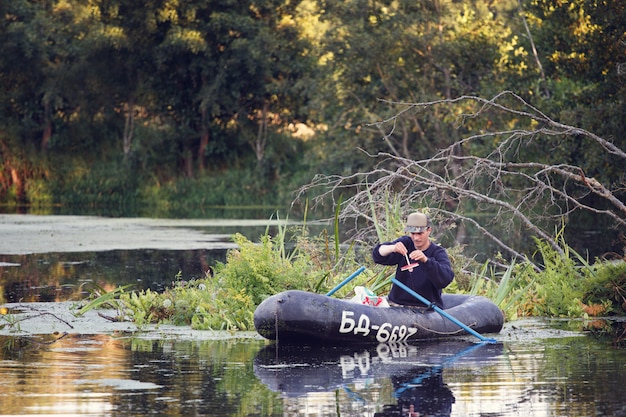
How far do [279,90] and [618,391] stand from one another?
3693 centimetres

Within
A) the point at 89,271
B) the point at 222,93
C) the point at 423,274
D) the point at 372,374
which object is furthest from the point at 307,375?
the point at 222,93

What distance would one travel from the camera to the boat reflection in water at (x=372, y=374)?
8.42 m

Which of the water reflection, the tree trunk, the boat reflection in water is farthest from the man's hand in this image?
the tree trunk

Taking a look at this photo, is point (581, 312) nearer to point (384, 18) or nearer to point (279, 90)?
point (384, 18)

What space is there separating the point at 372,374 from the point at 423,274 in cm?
216

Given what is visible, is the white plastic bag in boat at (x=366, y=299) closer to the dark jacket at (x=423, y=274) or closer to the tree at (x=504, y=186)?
the dark jacket at (x=423, y=274)

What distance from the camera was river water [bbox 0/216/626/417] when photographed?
8234mm

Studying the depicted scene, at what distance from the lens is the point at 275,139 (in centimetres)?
4706

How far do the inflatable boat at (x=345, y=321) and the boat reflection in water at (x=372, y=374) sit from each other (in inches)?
4.8

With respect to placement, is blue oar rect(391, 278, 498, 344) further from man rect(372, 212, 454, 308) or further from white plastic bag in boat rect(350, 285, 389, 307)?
white plastic bag in boat rect(350, 285, 389, 307)

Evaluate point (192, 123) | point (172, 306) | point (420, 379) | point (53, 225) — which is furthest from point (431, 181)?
point (192, 123)

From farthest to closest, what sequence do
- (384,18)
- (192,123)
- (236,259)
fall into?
(192,123) < (384,18) < (236,259)

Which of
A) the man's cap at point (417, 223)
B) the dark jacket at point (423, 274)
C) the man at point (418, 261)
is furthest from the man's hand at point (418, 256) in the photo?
the man's cap at point (417, 223)

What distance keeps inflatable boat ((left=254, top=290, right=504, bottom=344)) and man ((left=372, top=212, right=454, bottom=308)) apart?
19 centimetres
